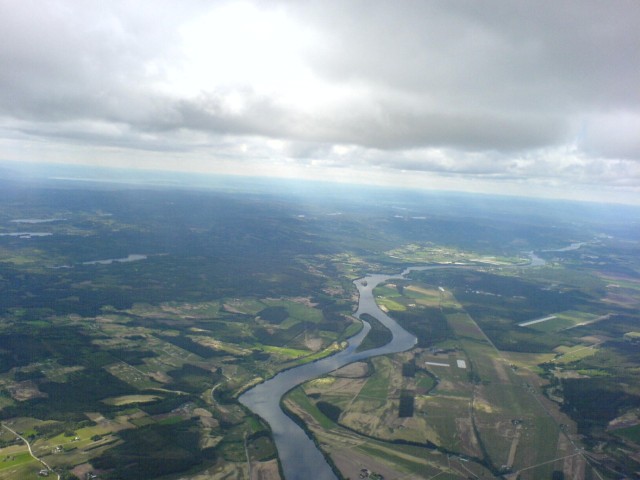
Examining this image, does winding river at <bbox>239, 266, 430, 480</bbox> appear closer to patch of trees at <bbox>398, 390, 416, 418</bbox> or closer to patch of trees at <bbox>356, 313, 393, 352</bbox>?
patch of trees at <bbox>356, 313, 393, 352</bbox>

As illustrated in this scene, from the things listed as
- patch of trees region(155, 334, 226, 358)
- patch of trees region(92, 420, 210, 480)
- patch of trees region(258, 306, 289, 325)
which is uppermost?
patch of trees region(258, 306, 289, 325)

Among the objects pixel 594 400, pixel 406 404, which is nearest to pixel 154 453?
pixel 406 404

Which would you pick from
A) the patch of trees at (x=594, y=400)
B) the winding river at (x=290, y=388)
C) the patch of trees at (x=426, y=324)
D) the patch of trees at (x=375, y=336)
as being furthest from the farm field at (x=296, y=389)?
the winding river at (x=290, y=388)

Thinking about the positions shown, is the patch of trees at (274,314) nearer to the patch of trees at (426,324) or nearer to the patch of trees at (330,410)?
the patch of trees at (426,324)

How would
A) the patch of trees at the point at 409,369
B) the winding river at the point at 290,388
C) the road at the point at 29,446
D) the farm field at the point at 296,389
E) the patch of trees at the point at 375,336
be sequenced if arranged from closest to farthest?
the road at the point at 29,446
the winding river at the point at 290,388
the farm field at the point at 296,389
the patch of trees at the point at 409,369
the patch of trees at the point at 375,336

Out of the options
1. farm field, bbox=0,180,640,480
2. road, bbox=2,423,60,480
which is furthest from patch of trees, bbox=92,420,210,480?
road, bbox=2,423,60,480

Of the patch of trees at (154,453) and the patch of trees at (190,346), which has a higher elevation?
the patch of trees at (190,346)

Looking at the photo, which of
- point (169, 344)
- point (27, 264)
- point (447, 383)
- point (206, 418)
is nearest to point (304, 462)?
point (206, 418)

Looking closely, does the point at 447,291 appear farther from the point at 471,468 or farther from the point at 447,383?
the point at 471,468
